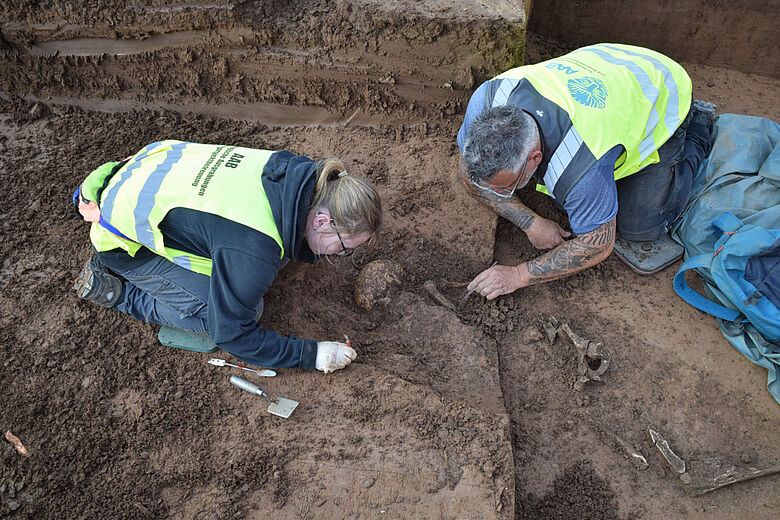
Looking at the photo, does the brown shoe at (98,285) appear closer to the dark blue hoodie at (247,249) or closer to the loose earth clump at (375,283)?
the dark blue hoodie at (247,249)

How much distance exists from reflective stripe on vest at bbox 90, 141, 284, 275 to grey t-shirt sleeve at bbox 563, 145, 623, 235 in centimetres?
163

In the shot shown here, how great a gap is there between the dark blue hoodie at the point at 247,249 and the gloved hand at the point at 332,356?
194 mm

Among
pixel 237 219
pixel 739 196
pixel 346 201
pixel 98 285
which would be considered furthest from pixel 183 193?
pixel 739 196

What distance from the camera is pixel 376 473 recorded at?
8.14ft

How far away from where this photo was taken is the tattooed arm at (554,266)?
3146 mm

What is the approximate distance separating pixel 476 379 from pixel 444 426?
445 millimetres

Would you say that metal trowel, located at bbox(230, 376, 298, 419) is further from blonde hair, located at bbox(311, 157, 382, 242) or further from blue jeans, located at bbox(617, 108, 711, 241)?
blue jeans, located at bbox(617, 108, 711, 241)

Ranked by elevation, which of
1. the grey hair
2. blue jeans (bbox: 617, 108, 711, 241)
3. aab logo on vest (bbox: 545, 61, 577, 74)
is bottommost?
blue jeans (bbox: 617, 108, 711, 241)

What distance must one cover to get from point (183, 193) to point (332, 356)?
1.10 m

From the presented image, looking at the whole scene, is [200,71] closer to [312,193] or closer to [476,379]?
[312,193]

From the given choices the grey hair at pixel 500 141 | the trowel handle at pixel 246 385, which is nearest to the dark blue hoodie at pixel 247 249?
the trowel handle at pixel 246 385

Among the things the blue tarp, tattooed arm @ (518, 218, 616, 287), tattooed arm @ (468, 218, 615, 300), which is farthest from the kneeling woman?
the blue tarp

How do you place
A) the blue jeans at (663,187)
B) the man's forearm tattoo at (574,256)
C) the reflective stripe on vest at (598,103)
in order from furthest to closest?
the blue jeans at (663,187), the man's forearm tattoo at (574,256), the reflective stripe on vest at (598,103)

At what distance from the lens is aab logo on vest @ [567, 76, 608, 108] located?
292 cm
